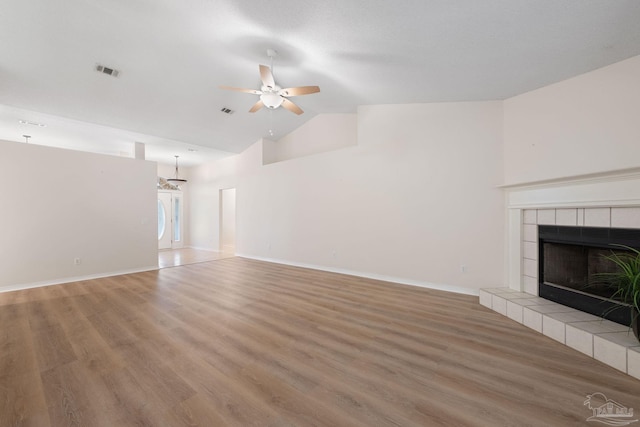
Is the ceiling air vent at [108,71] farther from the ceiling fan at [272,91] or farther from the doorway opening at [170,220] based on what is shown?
the doorway opening at [170,220]

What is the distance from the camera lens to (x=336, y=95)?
4621 millimetres

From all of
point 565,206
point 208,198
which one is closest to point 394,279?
point 565,206

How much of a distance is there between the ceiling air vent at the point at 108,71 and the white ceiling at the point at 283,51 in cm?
9

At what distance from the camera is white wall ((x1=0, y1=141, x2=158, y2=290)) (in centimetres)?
429

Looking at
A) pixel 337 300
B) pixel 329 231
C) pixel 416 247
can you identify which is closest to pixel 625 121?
pixel 416 247

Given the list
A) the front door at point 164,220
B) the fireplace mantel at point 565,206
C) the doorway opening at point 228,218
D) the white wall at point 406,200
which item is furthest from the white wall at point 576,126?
the front door at point 164,220

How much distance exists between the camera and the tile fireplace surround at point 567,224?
2041 mm

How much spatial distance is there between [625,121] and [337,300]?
3.66m

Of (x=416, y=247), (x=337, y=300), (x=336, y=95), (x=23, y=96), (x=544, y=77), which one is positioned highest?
(x=336, y=95)

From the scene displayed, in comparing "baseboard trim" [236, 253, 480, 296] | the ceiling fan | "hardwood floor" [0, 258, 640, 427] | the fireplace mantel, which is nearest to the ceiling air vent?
the ceiling fan

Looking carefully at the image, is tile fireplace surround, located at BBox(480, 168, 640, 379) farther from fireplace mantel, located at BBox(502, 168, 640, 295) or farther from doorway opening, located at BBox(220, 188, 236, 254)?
doorway opening, located at BBox(220, 188, 236, 254)

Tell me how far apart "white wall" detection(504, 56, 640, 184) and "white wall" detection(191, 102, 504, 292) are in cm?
29

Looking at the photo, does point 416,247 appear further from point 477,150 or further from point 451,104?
point 451,104

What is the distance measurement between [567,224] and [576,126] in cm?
110
